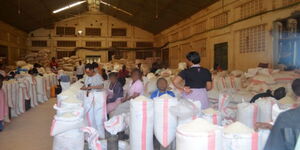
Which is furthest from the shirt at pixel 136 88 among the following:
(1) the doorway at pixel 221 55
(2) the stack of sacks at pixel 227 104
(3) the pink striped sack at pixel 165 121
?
(1) the doorway at pixel 221 55

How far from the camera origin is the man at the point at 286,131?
1541 mm

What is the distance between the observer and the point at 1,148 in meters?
3.89

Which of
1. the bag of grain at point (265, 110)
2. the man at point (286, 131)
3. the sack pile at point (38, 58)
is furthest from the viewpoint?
the sack pile at point (38, 58)

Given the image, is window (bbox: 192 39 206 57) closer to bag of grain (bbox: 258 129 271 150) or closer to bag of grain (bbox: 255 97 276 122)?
bag of grain (bbox: 255 97 276 122)

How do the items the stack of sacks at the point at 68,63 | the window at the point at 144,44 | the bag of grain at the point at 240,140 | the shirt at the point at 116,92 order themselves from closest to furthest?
the bag of grain at the point at 240,140 < the shirt at the point at 116,92 < the stack of sacks at the point at 68,63 < the window at the point at 144,44

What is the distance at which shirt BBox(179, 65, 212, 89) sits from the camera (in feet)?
10.6

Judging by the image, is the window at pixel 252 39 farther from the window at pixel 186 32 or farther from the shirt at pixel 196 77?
the window at pixel 186 32

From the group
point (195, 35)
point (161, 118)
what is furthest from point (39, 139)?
point (195, 35)

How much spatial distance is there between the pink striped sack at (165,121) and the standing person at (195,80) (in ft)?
1.60

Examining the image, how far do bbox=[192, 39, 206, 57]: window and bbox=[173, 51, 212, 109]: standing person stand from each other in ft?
26.0

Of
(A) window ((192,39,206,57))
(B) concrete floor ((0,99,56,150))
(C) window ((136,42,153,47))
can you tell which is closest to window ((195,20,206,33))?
(A) window ((192,39,206,57))

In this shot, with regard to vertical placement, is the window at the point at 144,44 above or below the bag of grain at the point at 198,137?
above

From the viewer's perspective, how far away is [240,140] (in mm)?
1976

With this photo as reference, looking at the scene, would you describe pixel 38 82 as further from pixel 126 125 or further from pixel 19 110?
pixel 126 125
